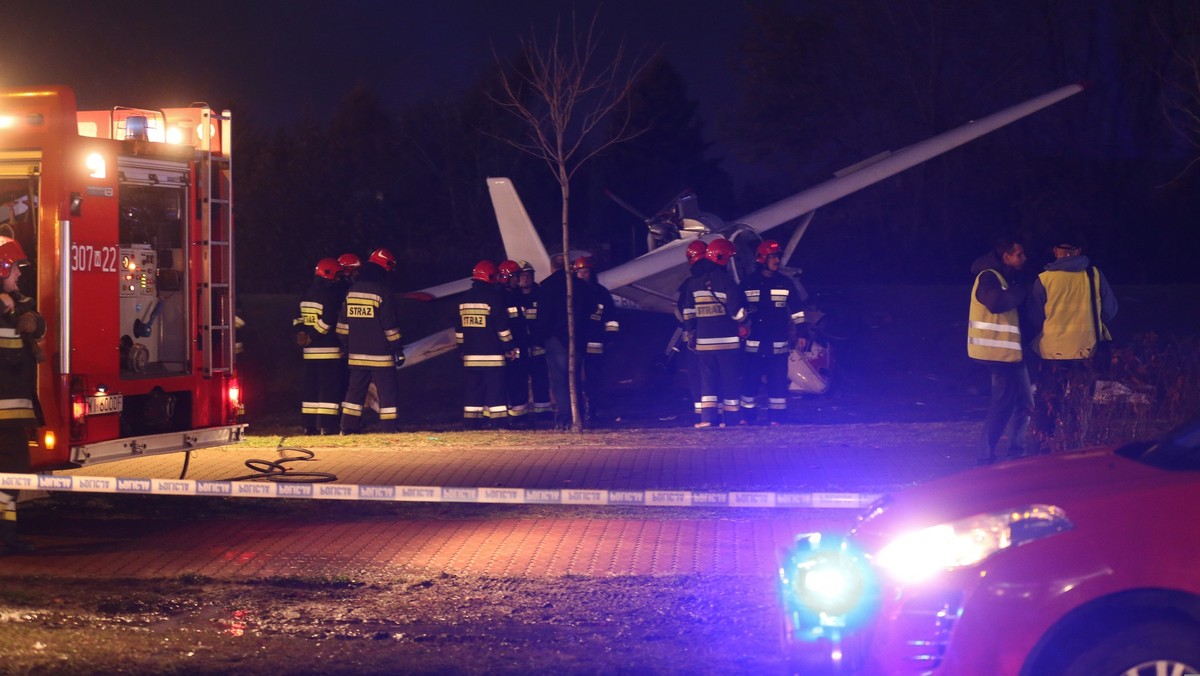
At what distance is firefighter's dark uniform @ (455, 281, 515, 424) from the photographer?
46.8ft

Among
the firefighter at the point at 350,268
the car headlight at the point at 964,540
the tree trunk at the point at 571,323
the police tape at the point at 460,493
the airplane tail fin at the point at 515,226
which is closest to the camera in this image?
the car headlight at the point at 964,540

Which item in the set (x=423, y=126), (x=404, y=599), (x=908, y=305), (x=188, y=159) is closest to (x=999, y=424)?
(x=404, y=599)

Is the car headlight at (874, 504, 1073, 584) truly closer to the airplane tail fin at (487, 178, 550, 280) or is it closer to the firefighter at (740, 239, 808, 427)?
the firefighter at (740, 239, 808, 427)

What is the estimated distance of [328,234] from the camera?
34344 mm

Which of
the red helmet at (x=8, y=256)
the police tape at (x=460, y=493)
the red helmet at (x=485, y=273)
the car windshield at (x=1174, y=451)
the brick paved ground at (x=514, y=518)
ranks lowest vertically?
the brick paved ground at (x=514, y=518)

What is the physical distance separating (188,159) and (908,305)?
19.8 meters

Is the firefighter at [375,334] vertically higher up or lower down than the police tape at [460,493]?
higher up

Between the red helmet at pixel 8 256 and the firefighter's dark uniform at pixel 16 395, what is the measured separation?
0.16m

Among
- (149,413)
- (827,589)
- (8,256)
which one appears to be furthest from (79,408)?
(827,589)

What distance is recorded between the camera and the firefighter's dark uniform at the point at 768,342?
14.4m

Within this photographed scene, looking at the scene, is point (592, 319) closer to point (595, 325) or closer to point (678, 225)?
point (595, 325)

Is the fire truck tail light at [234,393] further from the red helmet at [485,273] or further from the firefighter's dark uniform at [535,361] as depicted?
the firefighter's dark uniform at [535,361]

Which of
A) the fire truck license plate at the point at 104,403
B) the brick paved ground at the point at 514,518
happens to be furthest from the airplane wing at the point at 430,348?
the fire truck license plate at the point at 104,403

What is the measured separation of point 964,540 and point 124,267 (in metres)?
7.17
